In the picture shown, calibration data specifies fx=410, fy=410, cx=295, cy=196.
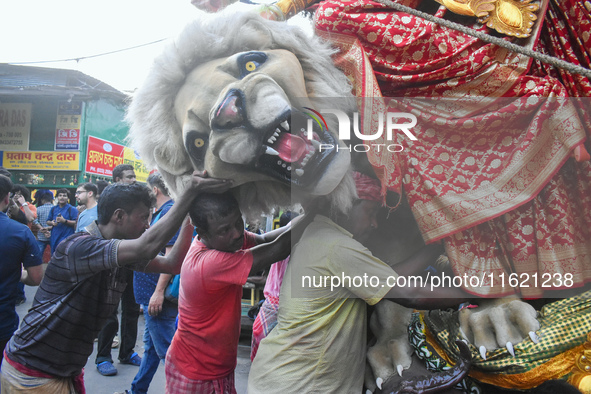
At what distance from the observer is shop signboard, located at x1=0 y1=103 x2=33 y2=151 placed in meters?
9.98

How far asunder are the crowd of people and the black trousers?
116 cm

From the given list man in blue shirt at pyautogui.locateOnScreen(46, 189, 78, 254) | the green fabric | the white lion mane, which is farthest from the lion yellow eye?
man in blue shirt at pyautogui.locateOnScreen(46, 189, 78, 254)

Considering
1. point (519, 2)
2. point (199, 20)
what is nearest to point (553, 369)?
point (519, 2)

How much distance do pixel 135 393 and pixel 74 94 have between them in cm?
834

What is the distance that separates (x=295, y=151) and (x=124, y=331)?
3.27 metres

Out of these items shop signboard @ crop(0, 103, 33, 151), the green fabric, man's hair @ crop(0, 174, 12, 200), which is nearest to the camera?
the green fabric

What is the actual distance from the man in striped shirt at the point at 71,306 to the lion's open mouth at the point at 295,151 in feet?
2.26

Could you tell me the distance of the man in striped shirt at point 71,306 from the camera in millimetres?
1967

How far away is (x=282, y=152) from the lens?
59.4 inches

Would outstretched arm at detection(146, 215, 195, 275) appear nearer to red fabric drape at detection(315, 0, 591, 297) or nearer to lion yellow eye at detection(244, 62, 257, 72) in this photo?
lion yellow eye at detection(244, 62, 257, 72)

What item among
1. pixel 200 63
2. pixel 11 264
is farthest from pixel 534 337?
pixel 11 264

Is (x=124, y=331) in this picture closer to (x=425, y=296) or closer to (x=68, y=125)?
(x=425, y=296)

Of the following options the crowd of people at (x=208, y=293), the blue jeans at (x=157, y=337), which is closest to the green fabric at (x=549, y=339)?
the crowd of people at (x=208, y=293)

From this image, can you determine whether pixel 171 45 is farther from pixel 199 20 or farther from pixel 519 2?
pixel 519 2
